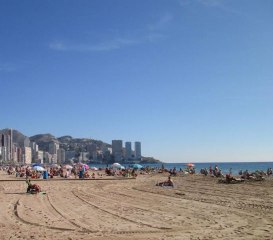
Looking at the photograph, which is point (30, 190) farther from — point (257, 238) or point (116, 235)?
point (257, 238)

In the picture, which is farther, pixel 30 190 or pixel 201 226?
pixel 30 190

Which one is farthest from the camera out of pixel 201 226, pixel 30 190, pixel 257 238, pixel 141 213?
pixel 30 190

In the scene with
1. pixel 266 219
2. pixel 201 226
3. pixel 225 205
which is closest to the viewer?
pixel 201 226

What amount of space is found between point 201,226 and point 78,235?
3.42m

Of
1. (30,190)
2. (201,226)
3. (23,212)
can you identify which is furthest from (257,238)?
(30,190)

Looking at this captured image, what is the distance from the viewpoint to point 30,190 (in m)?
22.3

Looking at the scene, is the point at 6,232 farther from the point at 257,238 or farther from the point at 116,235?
the point at 257,238

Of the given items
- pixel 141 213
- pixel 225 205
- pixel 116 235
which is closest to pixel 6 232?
pixel 116 235

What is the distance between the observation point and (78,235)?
9562mm

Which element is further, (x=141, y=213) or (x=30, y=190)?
(x=30, y=190)

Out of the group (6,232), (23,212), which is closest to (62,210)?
(23,212)

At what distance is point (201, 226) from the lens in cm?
1075

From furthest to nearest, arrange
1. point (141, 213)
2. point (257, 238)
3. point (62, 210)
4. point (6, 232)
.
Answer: point (62, 210), point (141, 213), point (6, 232), point (257, 238)

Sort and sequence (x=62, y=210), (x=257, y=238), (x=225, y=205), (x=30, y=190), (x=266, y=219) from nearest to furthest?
(x=257, y=238) < (x=266, y=219) < (x=62, y=210) < (x=225, y=205) < (x=30, y=190)
